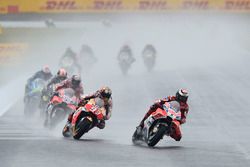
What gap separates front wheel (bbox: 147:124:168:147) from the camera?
62.1 feet

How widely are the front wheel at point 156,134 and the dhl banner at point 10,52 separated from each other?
29390mm

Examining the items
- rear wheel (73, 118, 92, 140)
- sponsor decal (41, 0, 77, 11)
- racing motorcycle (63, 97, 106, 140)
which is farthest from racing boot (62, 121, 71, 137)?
sponsor decal (41, 0, 77, 11)

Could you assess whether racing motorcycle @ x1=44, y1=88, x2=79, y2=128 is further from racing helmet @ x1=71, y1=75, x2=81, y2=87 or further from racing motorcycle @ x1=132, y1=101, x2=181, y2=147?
racing motorcycle @ x1=132, y1=101, x2=181, y2=147

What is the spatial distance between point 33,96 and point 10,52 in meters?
21.0

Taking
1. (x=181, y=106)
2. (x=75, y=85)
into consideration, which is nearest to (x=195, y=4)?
(x=75, y=85)

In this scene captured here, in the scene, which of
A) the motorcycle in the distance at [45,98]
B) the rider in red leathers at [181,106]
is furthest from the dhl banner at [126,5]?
the rider in red leathers at [181,106]

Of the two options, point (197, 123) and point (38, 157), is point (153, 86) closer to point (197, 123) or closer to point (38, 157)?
point (197, 123)

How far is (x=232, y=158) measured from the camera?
1792 centimetres

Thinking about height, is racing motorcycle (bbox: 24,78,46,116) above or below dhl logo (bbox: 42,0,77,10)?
above

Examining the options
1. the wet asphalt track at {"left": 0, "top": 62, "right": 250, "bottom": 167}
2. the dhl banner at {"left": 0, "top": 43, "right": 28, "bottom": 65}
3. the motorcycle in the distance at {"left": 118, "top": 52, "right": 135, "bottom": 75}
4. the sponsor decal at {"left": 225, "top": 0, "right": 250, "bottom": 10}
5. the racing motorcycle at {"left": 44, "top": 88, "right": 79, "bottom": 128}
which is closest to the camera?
the wet asphalt track at {"left": 0, "top": 62, "right": 250, "bottom": 167}

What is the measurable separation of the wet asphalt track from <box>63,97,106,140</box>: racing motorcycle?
0.78 ft

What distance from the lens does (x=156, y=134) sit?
19.0 m

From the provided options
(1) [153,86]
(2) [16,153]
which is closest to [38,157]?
(2) [16,153]

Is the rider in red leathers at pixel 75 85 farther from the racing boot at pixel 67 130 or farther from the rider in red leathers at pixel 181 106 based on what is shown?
the rider in red leathers at pixel 181 106
